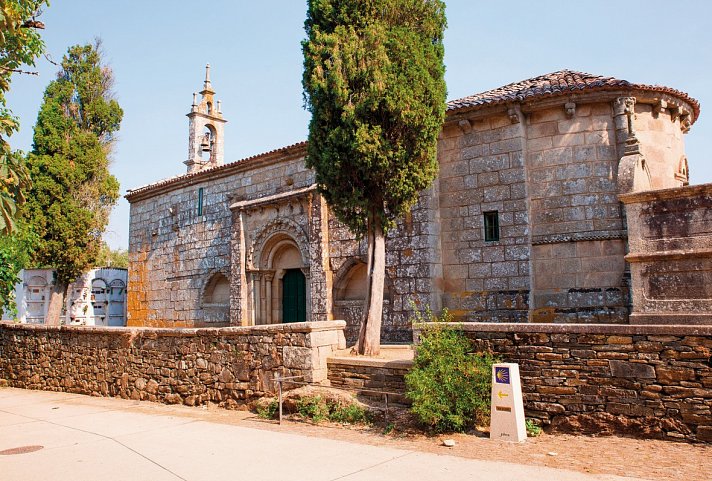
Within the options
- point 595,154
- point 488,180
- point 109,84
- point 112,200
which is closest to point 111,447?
point 488,180

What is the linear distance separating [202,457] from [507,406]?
361cm

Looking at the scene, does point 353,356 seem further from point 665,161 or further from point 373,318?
point 665,161

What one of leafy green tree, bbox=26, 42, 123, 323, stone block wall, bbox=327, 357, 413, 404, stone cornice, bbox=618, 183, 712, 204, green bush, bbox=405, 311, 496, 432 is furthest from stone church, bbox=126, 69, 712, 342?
leafy green tree, bbox=26, 42, 123, 323

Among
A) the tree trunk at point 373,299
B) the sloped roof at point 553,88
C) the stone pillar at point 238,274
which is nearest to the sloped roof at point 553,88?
the sloped roof at point 553,88

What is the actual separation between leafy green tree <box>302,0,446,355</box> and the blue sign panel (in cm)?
290

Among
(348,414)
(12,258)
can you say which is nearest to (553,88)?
(348,414)

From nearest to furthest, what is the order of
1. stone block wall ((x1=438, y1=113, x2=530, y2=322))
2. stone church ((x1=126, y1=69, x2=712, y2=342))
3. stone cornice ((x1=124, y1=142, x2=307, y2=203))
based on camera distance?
stone church ((x1=126, y1=69, x2=712, y2=342)) → stone block wall ((x1=438, y1=113, x2=530, y2=322)) → stone cornice ((x1=124, y1=142, x2=307, y2=203))

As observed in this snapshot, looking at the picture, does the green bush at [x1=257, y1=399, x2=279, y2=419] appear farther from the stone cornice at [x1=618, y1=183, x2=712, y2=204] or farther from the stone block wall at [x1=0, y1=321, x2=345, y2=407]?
the stone cornice at [x1=618, y1=183, x2=712, y2=204]

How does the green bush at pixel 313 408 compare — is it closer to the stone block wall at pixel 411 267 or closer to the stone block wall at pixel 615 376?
the stone block wall at pixel 615 376

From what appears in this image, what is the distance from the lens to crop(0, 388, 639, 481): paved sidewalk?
5.59 m

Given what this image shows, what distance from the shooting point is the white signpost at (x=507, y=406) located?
6.63m

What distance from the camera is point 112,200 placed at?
2180 cm

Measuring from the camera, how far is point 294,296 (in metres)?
15.9

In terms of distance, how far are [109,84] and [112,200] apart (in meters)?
4.82
